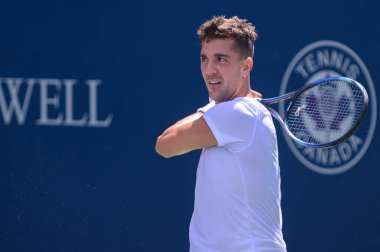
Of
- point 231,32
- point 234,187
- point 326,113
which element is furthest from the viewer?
point 326,113

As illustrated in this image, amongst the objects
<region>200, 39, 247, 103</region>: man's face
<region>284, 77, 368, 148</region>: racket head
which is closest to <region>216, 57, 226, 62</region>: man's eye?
<region>200, 39, 247, 103</region>: man's face

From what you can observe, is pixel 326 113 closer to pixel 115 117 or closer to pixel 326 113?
pixel 326 113

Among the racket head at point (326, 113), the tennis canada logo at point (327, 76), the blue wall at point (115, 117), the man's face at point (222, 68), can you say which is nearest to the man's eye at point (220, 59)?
the man's face at point (222, 68)

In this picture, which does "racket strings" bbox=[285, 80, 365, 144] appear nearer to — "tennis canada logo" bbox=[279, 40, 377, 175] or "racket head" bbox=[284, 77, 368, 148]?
"racket head" bbox=[284, 77, 368, 148]

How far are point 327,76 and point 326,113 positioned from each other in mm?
579

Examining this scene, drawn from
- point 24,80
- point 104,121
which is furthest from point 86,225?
point 24,80

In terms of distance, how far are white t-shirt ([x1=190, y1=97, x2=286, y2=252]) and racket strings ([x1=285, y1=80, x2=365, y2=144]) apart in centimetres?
144

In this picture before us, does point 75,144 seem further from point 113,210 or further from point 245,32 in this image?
point 245,32

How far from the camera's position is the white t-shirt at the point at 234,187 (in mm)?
2660

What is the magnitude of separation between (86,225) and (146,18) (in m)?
1.12

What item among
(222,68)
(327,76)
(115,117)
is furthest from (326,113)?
(222,68)

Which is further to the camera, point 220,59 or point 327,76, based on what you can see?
point 327,76

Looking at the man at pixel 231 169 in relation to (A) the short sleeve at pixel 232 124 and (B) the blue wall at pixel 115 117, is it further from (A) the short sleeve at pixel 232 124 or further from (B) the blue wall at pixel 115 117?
(B) the blue wall at pixel 115 117

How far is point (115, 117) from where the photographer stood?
4316 millimetres
